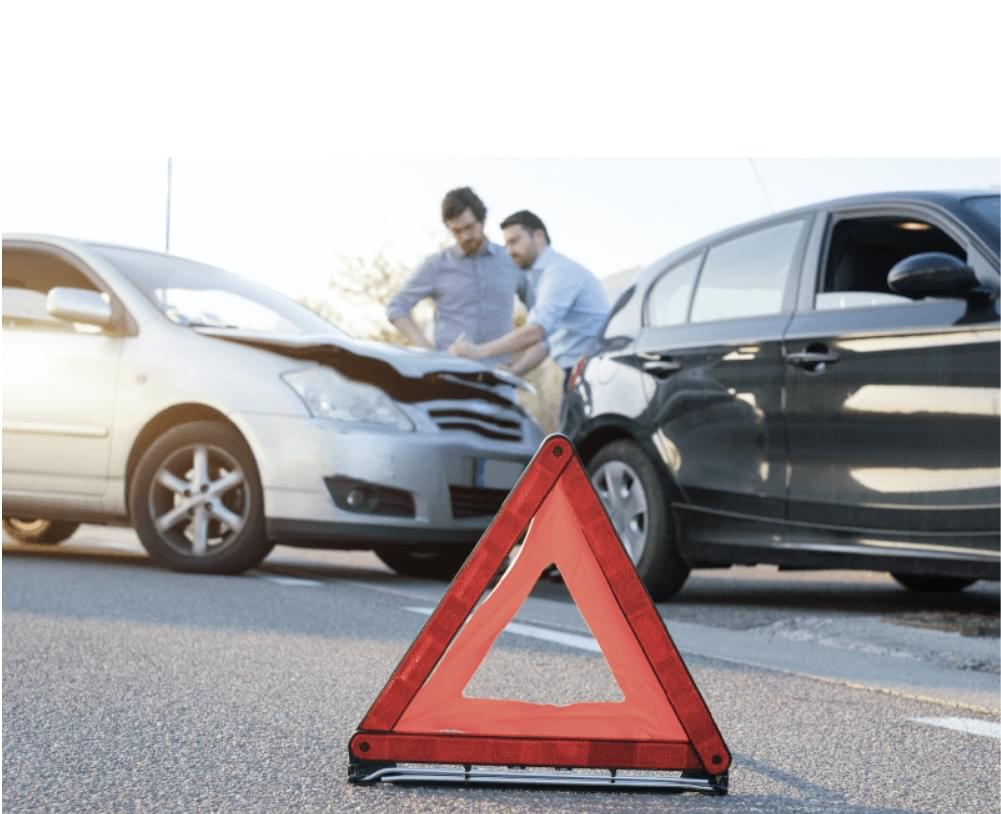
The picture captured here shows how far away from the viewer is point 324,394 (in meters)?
8.02

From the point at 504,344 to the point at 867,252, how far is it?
3.12m

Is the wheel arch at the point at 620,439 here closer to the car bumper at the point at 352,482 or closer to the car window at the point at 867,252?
the car bumper at the point at 352,482

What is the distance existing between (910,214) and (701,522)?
4.91 ft

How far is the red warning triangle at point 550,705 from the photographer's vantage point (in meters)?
3.36

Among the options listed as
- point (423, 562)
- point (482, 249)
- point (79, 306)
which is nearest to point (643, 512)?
point (423, 562)

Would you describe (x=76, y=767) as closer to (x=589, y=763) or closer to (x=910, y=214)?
(x=589, y=763)

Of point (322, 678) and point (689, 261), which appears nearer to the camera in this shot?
point (322, 678)

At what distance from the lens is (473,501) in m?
8.17

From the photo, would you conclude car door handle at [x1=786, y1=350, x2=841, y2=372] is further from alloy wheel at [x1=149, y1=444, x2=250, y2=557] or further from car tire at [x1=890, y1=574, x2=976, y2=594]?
alloy wheel at [x1=149, y1=444, x2=250, y2=557]

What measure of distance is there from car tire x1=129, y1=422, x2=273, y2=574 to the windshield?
733 millimetres

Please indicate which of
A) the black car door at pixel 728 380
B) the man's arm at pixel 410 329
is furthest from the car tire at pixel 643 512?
the man's arm at pixel 410 329

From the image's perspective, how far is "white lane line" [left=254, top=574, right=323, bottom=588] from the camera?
7.68 meters

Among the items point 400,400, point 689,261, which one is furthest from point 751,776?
point 400,400

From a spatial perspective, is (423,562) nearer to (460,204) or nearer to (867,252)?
(460,204)
